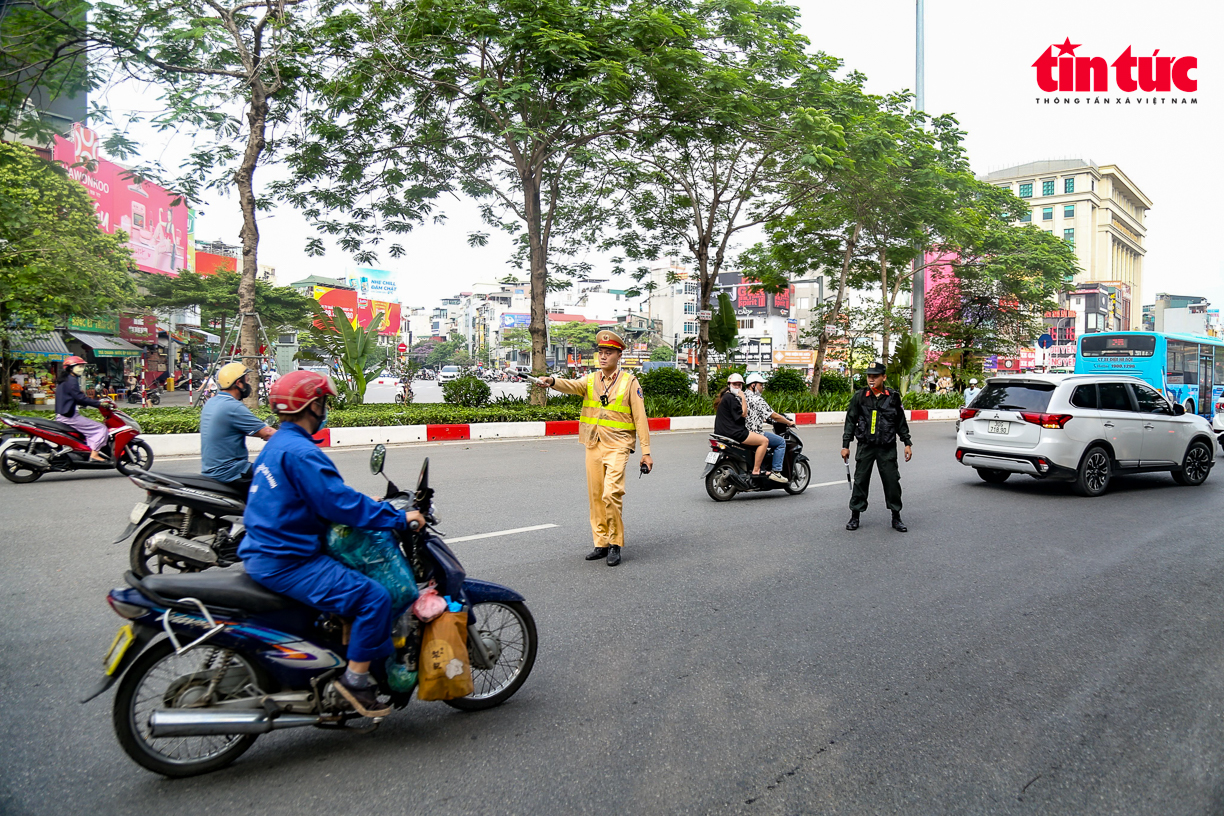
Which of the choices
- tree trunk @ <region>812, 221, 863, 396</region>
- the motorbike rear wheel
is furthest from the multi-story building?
the motorbike rear wheel

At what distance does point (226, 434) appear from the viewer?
504 centimetres

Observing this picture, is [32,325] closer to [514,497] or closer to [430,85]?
[430,85]

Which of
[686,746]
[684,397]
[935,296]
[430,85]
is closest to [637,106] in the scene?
[430,85]

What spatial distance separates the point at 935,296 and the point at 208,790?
37.6 meters

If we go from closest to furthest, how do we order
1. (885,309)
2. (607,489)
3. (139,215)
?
(607,489) < (885,309) < (139,215)

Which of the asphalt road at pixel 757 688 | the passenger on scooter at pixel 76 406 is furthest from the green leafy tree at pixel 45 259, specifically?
the asphalt road at pixel 757 688

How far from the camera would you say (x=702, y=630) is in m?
4.31

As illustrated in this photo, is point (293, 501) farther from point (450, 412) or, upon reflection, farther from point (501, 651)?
point (450, 412)

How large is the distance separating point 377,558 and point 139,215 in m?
42.8

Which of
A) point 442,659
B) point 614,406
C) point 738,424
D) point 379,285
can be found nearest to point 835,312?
point 738,424

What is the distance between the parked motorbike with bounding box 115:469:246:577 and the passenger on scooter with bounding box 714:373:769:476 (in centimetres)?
521

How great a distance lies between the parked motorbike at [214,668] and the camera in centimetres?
262

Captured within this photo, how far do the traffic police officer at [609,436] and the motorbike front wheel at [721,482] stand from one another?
3005 mm

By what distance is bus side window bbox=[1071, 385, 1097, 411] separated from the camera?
30.6ft
